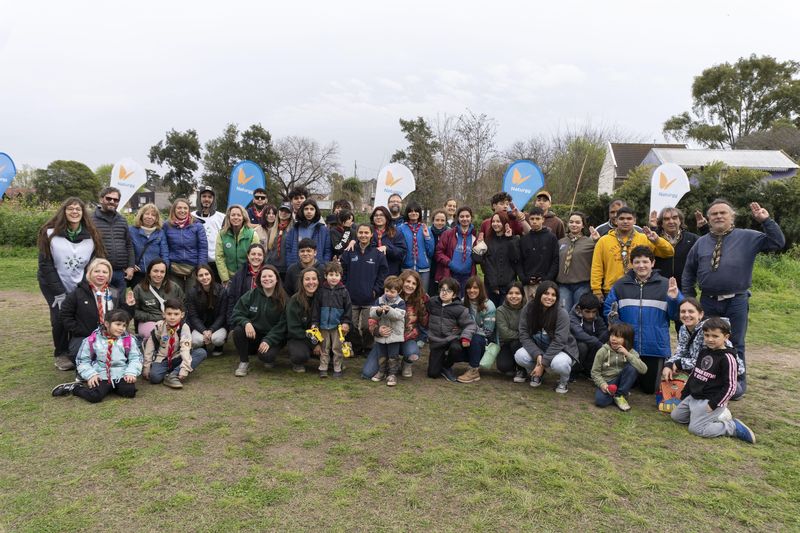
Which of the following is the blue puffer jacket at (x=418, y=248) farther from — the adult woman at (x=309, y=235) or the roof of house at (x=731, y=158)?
the roof of house at (x=731, y=158)

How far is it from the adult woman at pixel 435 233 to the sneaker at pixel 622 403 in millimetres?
A: 2551

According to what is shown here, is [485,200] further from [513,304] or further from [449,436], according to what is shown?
[449,436]

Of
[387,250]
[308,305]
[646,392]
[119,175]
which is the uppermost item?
[119,175]

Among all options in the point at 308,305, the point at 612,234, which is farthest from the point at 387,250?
the point at 612,234

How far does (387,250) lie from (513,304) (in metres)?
1.60

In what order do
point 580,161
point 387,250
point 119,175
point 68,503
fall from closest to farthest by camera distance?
point 68,503 < point 387,250 < point 119,175 < point 580,161

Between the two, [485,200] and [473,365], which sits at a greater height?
[485,200]

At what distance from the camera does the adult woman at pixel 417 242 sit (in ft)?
20.1

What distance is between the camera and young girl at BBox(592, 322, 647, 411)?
Answer: 4512mm

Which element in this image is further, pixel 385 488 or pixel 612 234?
pixel 612 234

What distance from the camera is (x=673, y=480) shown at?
3.16m

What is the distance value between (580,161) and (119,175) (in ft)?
79.6

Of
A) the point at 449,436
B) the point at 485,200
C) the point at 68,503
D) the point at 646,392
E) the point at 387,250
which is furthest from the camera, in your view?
the point at 485,200

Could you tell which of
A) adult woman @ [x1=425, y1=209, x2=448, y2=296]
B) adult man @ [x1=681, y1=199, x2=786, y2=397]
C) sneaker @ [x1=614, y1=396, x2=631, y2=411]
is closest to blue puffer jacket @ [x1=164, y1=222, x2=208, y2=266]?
adult woman @ [x1=425, y1=209, x2=448, y2=296]
